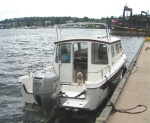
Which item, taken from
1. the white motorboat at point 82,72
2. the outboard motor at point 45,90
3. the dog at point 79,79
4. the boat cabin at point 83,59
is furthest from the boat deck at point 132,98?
the outboard motor at point 45,90

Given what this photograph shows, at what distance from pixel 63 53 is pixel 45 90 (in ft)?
11.6

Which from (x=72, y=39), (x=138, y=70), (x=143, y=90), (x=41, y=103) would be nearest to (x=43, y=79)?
(x=41, y=103)

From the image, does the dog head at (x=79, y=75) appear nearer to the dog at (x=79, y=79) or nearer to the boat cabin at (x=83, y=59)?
the dog at (x=79, y=79)

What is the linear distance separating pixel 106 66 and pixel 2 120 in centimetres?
496

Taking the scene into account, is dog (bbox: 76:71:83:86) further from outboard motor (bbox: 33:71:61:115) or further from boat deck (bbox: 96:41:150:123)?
outboard motor (bbox: 33:71:61:115)

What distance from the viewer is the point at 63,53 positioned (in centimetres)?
1177

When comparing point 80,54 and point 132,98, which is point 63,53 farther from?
point 132,98

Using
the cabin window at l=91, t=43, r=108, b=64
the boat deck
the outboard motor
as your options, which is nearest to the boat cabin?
the cabin window at l=91, t=43, r=108, b=64

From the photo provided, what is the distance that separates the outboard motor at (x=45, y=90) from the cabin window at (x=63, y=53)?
2935 millimetres

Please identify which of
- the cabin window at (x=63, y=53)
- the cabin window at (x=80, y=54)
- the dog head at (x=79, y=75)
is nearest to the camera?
the dog head at (x=79, y=75)

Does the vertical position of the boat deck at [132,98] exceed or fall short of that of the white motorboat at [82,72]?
it falls short

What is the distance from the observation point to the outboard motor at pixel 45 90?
848 cm

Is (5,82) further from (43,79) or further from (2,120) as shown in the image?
(43,79)

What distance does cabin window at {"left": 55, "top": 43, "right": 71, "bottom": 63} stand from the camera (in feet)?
38.3
